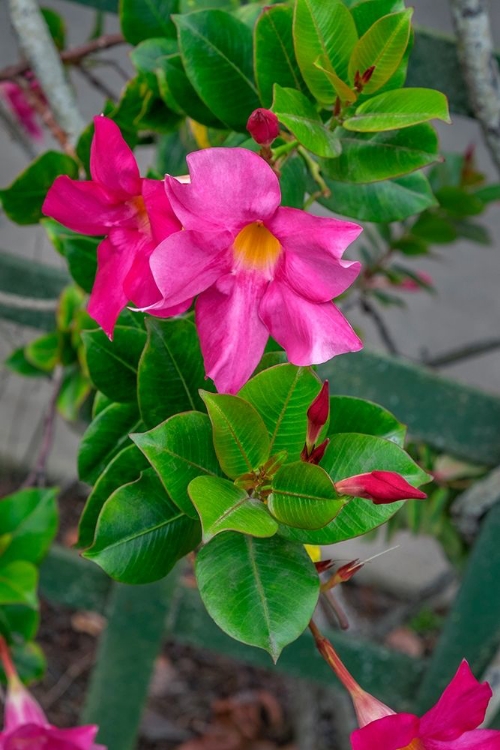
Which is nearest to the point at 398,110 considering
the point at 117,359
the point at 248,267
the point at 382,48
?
the point at 382,48

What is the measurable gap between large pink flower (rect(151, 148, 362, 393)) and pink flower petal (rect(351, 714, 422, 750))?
0.58ft

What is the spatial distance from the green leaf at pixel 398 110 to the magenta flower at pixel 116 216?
0.15 m

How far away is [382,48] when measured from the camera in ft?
1.58

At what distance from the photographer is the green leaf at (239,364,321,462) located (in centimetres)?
44

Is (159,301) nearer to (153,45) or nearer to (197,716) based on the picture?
(153,45)

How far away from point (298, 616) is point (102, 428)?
213mm

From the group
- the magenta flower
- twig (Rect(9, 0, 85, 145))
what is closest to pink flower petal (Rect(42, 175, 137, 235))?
the magenta flower

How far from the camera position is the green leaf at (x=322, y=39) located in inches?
19.1

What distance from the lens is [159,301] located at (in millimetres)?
418

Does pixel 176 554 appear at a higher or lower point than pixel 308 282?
lower

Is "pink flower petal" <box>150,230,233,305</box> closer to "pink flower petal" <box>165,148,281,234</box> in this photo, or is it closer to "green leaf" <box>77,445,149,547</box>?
"pink flower petal" <box>165,148,281,234</box>

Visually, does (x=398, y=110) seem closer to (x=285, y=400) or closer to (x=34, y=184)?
(x=285, y=400)

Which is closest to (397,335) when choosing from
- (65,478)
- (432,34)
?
(65,478)

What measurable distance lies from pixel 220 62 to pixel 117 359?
23cm
